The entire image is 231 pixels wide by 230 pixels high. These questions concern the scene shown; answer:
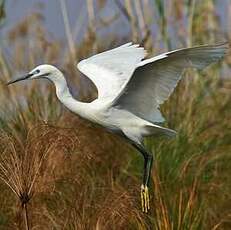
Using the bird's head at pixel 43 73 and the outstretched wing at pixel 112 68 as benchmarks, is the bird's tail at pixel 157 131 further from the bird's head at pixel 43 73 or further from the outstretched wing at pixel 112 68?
the bird's head at pixel 43 73

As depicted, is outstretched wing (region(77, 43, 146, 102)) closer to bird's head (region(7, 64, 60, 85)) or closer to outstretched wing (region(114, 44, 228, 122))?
outstretched wing (region(114, 44, 228, 122))

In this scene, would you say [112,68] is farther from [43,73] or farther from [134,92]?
[43,73]

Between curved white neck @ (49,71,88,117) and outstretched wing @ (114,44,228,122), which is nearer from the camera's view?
outstretched wing @ (114,44,228,122)

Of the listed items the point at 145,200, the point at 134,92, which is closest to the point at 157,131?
the point at 134,92

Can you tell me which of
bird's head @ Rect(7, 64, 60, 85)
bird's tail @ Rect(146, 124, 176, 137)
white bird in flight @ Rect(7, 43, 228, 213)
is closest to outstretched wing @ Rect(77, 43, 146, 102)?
white bird in flight @ Rect(7, 43, 228, 213)

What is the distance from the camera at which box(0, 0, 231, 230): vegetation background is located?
4051 millimetres

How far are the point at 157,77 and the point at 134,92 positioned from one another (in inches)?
6.3

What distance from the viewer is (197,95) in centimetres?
677

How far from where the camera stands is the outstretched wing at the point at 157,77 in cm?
419

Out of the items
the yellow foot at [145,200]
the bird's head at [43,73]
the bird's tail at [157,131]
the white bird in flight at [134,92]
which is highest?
the bird's head at [43,73]

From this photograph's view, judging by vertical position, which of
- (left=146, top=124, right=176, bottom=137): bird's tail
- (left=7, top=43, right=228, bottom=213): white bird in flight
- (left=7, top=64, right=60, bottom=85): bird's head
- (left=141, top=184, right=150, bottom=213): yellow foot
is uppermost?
(left=7, top=64, right=60, bottom=85): bird's head

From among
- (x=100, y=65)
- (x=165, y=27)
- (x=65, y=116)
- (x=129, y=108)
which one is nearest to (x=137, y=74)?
(x=129, y=108)

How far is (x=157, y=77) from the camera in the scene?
464 cm

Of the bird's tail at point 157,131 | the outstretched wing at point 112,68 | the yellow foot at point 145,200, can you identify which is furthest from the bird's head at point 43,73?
the yellow foot at point 145,200
